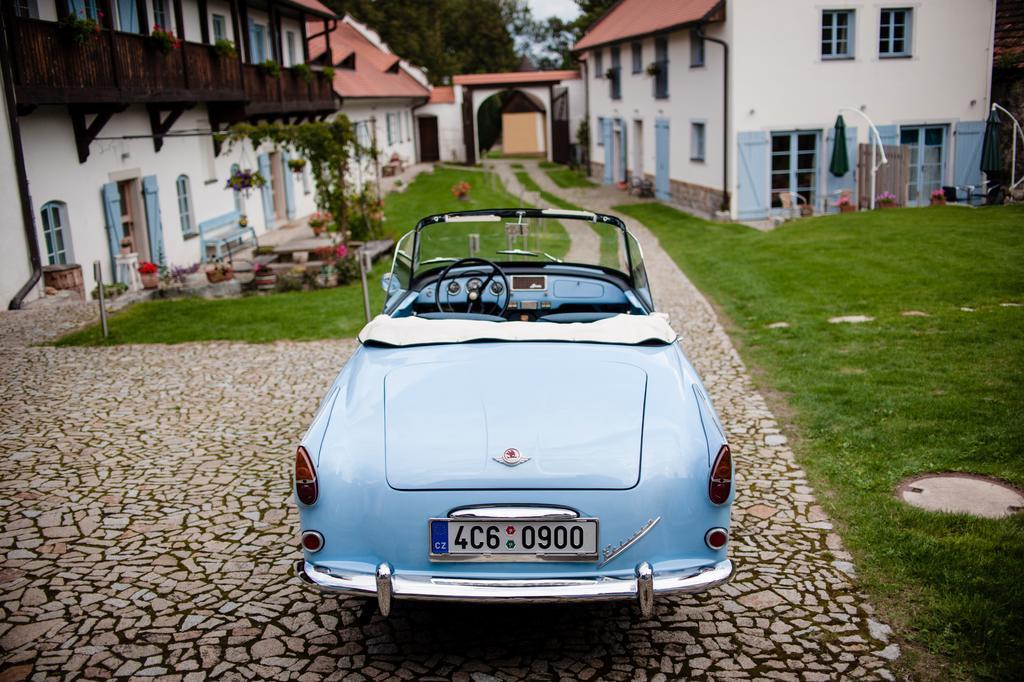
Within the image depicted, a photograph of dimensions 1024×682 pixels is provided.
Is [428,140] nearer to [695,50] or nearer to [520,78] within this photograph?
[520,78]

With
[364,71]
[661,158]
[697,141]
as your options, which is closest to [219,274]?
[697,141]

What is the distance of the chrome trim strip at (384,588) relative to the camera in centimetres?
361

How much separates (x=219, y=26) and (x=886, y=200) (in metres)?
15.2

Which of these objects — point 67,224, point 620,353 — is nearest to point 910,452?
point 620,353

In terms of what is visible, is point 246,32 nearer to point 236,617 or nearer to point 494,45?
point 236,617

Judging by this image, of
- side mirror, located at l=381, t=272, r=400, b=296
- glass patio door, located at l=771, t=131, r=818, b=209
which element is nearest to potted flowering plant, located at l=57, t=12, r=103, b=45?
side mirror, located at l=381, t=272, r=400, b=296

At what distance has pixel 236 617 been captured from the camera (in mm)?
4426

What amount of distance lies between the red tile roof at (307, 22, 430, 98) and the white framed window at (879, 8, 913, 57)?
15.4 m

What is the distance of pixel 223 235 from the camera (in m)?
19.5

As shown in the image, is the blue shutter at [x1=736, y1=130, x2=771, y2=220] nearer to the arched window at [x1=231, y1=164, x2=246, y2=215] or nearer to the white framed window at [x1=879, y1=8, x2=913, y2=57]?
the white framed window at [x1=879, y1=8, x2=913, y2=57]

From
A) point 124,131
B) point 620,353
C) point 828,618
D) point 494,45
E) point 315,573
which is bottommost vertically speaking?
point 828,618

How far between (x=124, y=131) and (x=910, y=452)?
14219mm

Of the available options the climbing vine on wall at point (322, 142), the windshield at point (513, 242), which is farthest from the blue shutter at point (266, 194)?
the windshield at point (513, 242)

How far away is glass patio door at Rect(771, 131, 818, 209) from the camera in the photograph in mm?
20766
